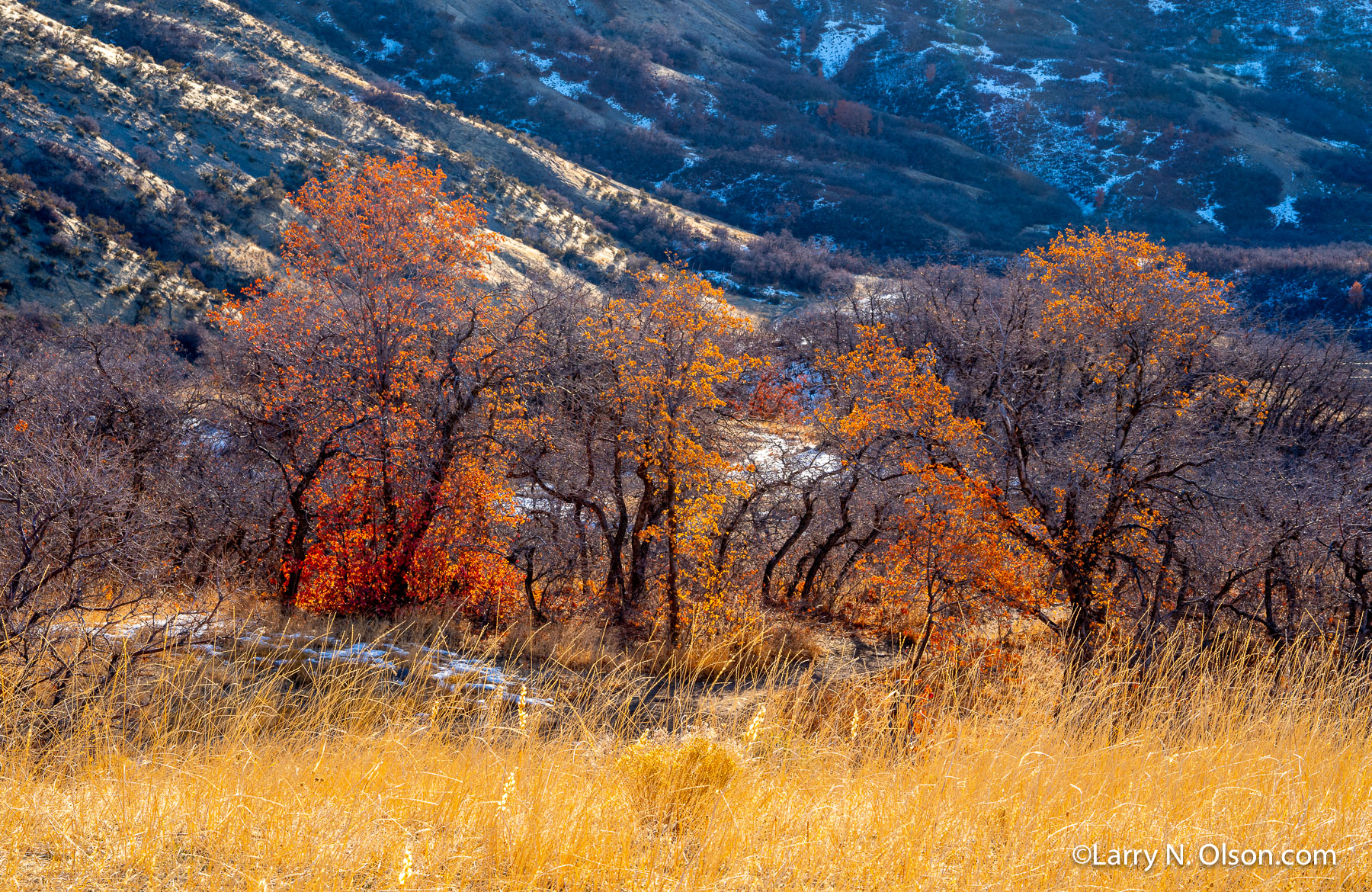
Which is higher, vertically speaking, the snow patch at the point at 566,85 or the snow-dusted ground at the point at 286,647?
the snow patch at the point at 566,85

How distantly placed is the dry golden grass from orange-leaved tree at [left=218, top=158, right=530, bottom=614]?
822cm

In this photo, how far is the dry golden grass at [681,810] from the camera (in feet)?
8.16

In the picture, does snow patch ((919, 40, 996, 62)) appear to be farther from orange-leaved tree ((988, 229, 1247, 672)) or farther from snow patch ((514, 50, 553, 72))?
orange-leaved tree ((988, 229, 1247, 672))

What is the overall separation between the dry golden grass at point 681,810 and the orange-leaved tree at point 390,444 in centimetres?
822

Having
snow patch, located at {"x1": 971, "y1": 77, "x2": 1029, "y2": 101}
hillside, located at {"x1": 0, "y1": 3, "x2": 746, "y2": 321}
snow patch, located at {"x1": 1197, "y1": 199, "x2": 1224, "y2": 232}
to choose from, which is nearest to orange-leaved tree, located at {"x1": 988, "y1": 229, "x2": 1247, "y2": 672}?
hillside, located at {"x1": 0, "y1": 3, "x2": 746, "y2": 321}

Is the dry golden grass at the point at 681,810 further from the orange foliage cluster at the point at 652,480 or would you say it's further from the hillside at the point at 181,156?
the hillside at the point at 181,156

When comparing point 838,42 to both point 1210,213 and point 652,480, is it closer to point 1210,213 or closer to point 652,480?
point 1210,213

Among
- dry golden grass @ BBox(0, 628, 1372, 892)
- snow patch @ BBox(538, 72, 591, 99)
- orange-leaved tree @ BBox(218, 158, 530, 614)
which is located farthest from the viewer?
snow patch @ BBox(538, 72, 591, 99)

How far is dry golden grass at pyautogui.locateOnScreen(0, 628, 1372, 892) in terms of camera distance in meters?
2.49

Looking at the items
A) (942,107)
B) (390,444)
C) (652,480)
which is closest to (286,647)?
A: (390,444)

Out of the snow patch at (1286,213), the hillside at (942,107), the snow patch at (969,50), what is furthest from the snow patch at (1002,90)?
the snow patch at (1286,213)

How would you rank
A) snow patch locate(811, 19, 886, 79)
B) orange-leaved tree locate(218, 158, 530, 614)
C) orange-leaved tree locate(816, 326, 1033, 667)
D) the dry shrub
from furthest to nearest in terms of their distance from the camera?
snow patch locate(811, 19, 886, 79), orange-leaved tree locate(218, 158, 530, 614), orange-leaved tree locate(816, 326, 1033, 667), the dry shrub

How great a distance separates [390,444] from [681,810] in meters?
10.1

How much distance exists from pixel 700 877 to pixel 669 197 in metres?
82.1
